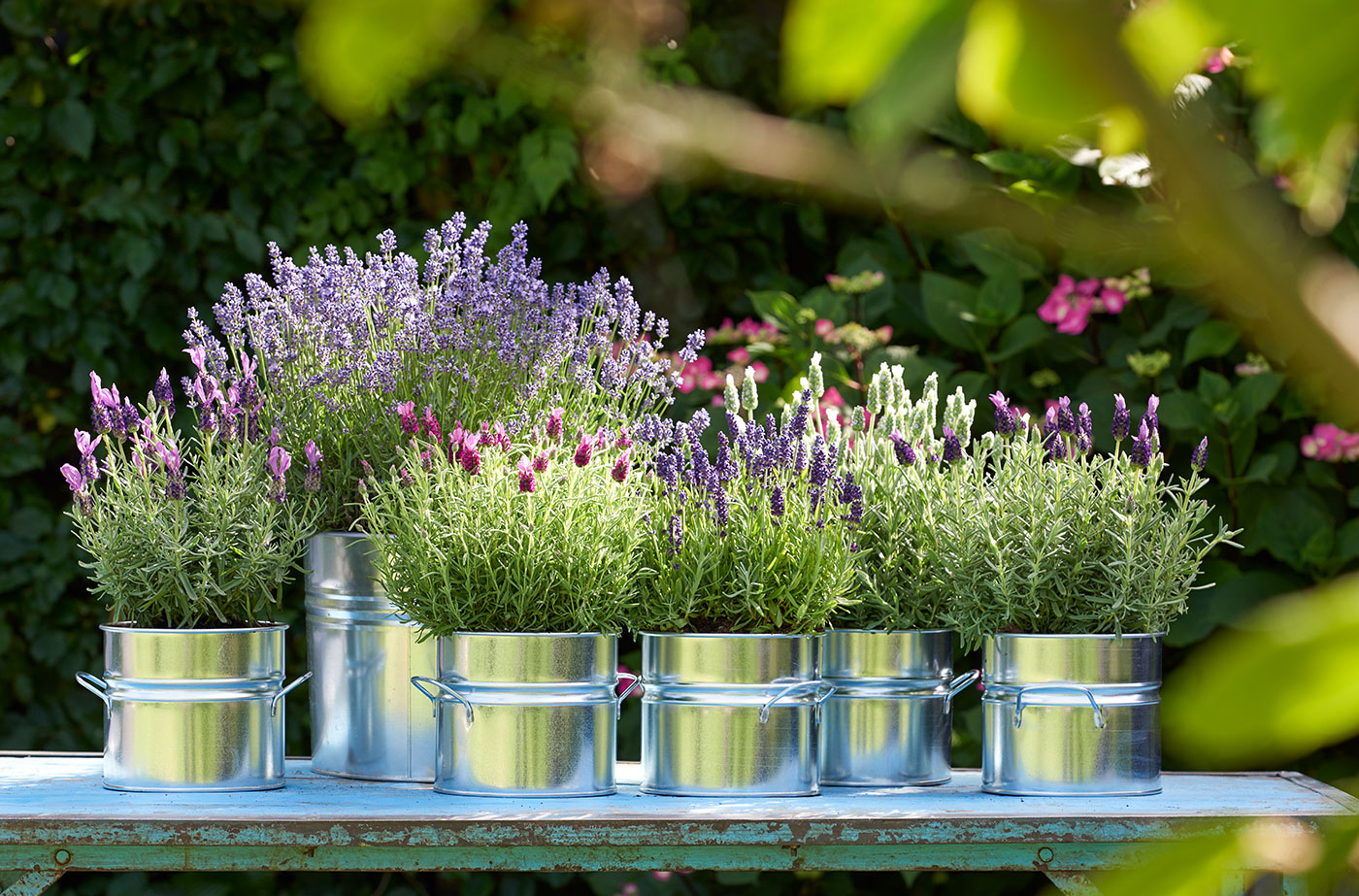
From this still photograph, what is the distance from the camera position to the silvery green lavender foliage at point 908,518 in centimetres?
172

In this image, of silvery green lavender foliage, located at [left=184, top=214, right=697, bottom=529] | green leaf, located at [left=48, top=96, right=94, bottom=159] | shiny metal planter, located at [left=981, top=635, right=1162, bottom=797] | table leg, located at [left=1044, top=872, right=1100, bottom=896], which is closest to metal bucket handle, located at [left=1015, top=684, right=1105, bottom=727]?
shiny metal planter, located at [left=981, top=635, right=1162, bottom=797]

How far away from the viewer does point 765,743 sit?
1615mm

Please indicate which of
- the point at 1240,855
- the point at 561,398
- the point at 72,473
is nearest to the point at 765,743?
the point at 561,398

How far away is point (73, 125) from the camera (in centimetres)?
300

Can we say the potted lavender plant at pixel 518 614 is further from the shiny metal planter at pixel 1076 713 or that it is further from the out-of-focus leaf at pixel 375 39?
the out-of-focus leaf at pixel 375 39

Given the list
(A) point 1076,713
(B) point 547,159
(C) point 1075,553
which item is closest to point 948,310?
(B) point 547,159

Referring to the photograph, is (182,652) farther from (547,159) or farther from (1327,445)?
(1327,445)

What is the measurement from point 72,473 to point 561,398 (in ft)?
1.97

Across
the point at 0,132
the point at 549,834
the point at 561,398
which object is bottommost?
the point at 549,834

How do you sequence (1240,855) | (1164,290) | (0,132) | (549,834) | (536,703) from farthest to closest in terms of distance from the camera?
(0,132)
(1164,290)
(536,703)
(549,834)
(1240,855)

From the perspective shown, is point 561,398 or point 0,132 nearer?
point 561,398

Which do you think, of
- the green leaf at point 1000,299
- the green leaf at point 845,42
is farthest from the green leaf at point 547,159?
the green leaf at point 845,42

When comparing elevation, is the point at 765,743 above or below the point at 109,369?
below

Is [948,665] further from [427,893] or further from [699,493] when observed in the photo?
[427,893]
